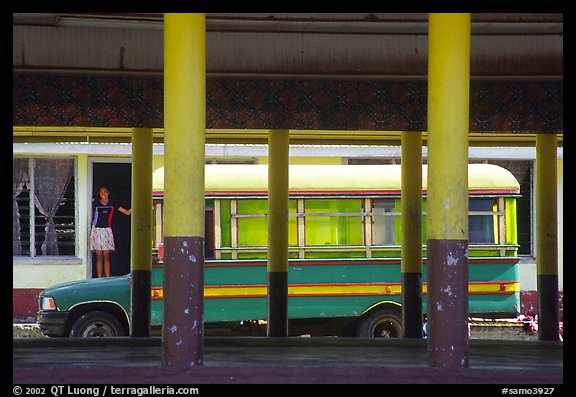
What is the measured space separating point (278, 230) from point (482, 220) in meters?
4.63

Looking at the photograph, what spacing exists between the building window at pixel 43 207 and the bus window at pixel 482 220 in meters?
7.90

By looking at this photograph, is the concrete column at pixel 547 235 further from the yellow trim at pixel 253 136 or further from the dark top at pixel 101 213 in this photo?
the dark top at pixel 101 213

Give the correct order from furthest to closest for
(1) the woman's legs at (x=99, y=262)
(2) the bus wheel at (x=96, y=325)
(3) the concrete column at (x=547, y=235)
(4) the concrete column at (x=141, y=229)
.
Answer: (1) the woman's legs at (x=99, y=262) → (2) the bus wheel at (x=96, y=325) → (3) the concrete column at (x=547, y=235) → (4) the concrete column at (x=141, y=229)

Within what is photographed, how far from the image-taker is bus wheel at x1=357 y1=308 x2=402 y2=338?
1627 cm

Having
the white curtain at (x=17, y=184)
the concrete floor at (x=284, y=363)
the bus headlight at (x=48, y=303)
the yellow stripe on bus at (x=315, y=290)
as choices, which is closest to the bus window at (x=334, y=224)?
the yellow stripe on bus at (x=315, y=290)

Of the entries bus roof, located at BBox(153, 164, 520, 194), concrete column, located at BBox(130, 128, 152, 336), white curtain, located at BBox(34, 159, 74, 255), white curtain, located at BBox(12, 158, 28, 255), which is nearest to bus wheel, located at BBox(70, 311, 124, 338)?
bus roof, located at BBox(153, 164, 520, 194)

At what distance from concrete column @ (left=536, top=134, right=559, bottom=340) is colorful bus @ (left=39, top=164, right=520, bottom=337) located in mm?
2986

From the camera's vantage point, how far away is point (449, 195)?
7.56 m

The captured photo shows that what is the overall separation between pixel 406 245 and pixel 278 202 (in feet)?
5.57

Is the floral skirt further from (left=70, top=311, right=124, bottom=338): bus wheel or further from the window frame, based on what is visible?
(left=70, top=311, right=124, bottom=338): bus wheel

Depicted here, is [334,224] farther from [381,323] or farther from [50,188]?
[50,188]

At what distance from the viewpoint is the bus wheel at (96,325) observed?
52.1 feet

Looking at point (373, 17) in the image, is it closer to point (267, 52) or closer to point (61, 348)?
point (267, 52)

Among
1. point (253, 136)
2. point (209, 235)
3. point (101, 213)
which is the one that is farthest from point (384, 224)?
point (101, 213)
